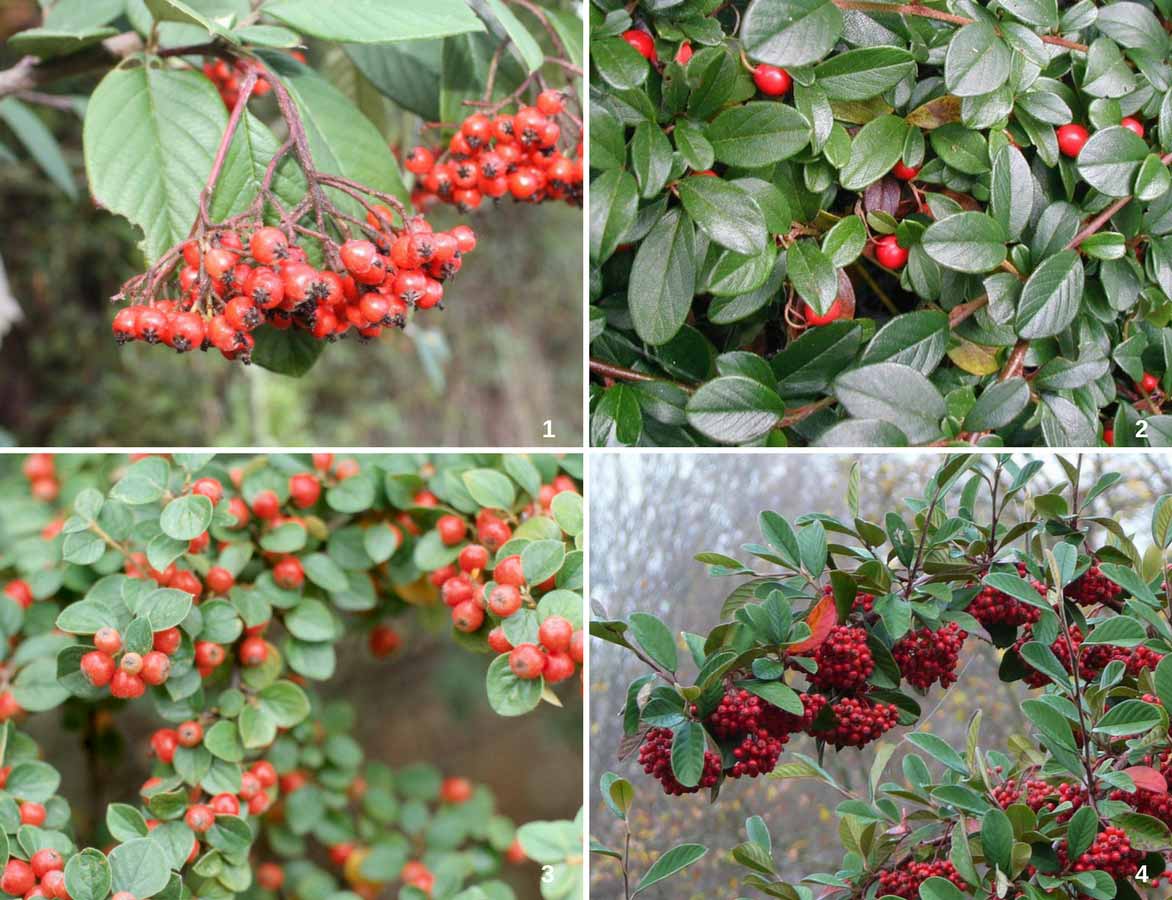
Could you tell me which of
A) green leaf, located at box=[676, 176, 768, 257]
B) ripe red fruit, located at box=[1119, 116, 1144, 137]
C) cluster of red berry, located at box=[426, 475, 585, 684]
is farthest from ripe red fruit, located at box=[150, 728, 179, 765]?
ripe red fruit, located at box=[1119, 116, 1144, 137]

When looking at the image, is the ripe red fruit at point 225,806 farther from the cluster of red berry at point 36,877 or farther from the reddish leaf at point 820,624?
the reddish leaf at point 820,624

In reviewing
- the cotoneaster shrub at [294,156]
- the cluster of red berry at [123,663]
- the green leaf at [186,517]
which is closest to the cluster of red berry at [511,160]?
the cotoneaster shrub at [294,156]

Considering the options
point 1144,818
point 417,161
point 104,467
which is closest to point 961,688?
point 1144,818

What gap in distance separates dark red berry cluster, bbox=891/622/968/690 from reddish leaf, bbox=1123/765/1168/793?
16 cm

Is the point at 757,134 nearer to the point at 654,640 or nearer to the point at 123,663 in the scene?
the point at 654,640

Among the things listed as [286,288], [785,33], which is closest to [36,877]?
[286,288]

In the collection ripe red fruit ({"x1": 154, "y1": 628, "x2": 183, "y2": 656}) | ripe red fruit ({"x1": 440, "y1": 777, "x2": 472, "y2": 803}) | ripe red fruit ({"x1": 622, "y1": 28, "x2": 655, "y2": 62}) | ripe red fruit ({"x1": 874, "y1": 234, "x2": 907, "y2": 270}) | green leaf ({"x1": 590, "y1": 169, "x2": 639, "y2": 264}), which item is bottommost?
ripe red fruit ({"x1": 440, "y1": 777, "x2": 472, "y2": 803})

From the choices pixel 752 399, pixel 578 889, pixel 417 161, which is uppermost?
pixel 417 161

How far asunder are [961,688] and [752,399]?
2.04 feet

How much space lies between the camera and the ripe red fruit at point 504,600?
74 centimetres

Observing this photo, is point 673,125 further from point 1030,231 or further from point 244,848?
point 244,848

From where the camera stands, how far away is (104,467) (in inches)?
39.4

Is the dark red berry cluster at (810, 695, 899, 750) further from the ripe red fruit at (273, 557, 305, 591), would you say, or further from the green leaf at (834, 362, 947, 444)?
the ripe red fruit at (273, 557, 305, 591)

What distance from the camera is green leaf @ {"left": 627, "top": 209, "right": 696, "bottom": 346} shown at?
74 centimetres
